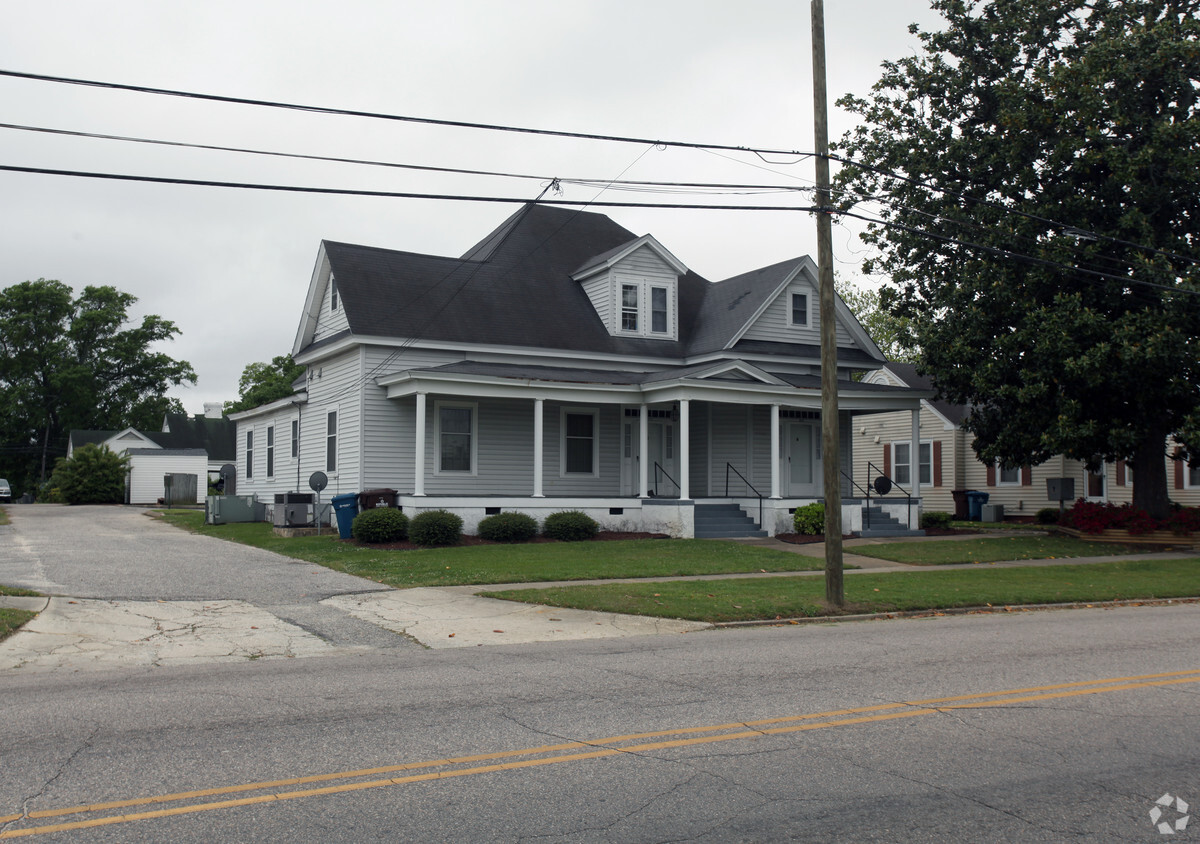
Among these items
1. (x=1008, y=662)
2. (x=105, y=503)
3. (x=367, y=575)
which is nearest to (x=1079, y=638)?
(x=1008, y=662)

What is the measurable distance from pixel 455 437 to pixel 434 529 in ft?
14.2

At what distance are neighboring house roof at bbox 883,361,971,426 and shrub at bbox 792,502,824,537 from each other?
517 inches

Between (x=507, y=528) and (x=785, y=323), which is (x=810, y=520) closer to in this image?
(x=785, y=323)

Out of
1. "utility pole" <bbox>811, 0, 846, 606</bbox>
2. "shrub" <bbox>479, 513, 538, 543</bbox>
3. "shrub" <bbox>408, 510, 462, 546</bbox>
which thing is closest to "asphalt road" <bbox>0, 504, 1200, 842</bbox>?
"utility pole" <bbox>811, 0, 846, 606</bbox>

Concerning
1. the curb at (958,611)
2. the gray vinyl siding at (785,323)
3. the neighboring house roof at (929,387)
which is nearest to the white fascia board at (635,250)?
A: the gray vinyl siding at (785,323)

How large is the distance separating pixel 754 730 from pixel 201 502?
170ft

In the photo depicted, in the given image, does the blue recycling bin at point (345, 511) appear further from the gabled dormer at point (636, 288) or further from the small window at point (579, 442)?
the gabled dormer at point (636, 288)

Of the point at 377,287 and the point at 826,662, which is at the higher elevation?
the point at 377,287

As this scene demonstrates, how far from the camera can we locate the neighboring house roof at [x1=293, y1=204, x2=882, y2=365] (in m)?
25.6

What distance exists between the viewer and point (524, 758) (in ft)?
19.7

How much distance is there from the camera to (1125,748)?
637cm

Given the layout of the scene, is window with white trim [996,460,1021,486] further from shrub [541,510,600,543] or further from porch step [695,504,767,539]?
shrub [541,510,600,543]

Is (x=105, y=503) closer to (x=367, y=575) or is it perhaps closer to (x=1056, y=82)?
(x=367, y=575)

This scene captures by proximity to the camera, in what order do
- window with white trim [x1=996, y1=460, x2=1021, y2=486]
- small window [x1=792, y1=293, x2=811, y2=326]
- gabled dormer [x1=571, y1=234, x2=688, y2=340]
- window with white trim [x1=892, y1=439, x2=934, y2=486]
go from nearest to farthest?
gabled dormer [x1=571, y1=234, x2=688, y2=340] → small window [x1=792, y1=293, x2=811, y2=326] → window with white trim [x1=996, y1=460, x2=1021, y2=486] → window with white trim [x1=892, y1=439, x2=934, y2=486]
